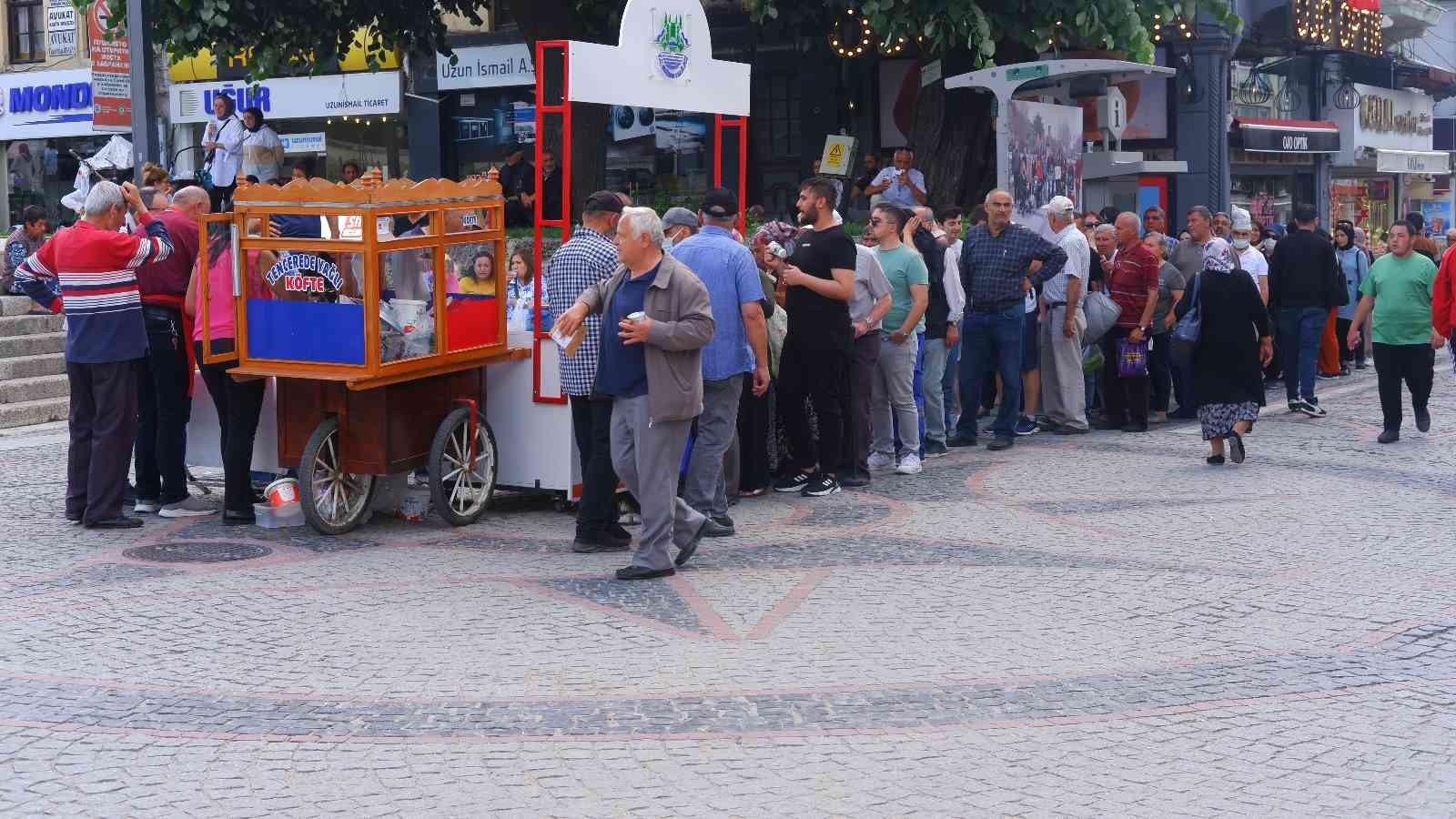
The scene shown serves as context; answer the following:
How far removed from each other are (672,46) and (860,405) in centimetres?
265

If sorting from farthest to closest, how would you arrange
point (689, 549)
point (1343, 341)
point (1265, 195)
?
point (1265, 195)
point (1343, 341)
point (689, 549)

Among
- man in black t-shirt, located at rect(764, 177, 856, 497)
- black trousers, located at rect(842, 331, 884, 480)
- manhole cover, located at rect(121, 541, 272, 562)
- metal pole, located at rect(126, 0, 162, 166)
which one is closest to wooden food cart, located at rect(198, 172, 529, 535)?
manhole cover, located at rect(121, 541, 272, 562)

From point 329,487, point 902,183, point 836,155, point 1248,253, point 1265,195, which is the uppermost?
point 836,155

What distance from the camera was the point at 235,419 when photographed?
9602 mm

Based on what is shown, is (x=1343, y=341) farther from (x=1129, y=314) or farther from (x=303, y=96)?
(x=303, y=96)

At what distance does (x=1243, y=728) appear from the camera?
19.3 feet

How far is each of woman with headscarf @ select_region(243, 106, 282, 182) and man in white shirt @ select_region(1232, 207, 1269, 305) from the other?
1055 centimetres

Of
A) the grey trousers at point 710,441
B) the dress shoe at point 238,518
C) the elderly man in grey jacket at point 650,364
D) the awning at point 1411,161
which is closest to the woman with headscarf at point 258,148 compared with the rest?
the dress shoe at point 238,518

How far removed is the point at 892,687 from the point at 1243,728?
1.27 meters

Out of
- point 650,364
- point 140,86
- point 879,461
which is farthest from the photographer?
point 140,86

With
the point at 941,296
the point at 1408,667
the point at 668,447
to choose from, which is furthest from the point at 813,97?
the point at 1408,667

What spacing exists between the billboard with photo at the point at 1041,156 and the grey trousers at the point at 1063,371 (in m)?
1.39

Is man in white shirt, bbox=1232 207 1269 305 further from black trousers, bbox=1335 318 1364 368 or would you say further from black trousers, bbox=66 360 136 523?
black trousers, bbox=66 360 136 523

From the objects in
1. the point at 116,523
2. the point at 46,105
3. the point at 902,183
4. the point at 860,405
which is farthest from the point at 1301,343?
the point at 46,105
